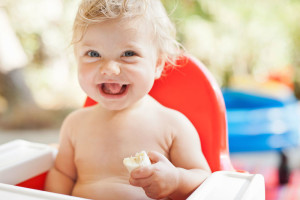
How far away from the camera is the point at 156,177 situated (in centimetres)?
67

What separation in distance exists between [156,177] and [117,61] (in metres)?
0.25

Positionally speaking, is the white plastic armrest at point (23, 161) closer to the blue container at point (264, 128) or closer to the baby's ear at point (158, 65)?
the baby's ear at point (158, 65)

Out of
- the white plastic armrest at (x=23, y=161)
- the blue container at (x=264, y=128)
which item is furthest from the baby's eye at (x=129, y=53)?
the blue container at (x=264, y=128)

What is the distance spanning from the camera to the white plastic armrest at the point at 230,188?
0.64 metres

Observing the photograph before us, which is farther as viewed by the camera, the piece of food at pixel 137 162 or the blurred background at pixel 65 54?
the blurred background at pixel 65 54

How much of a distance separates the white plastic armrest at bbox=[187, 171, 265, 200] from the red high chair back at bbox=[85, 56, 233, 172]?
181 millimetres

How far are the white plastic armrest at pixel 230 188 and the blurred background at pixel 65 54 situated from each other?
2601mm

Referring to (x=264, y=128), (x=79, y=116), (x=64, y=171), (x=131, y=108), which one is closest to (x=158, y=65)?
(x=131, y=108)

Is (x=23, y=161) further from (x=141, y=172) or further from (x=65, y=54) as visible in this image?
(x=65, y=54)

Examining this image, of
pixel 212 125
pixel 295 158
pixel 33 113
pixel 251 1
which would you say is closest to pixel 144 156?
pixel 212 125

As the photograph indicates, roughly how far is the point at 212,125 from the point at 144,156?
0.31 metres

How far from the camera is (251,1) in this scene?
399cm

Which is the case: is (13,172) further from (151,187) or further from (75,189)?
(151,187)

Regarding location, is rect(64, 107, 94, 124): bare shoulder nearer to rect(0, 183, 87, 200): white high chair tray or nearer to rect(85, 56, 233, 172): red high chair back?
rect(85, 56, 233, 172): red high chair back
